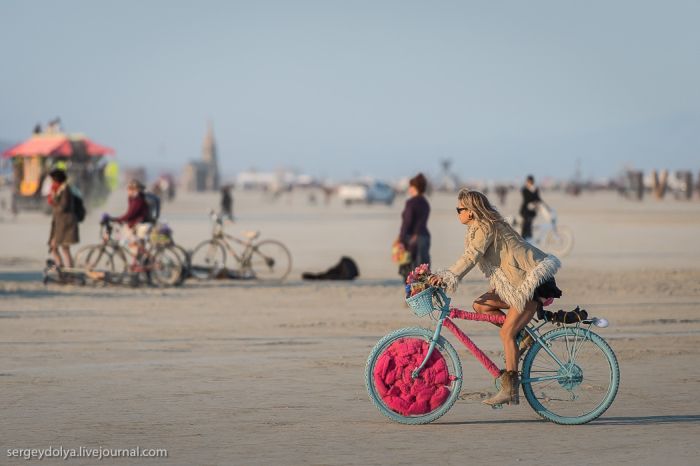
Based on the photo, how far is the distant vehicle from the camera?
9444 centimetres

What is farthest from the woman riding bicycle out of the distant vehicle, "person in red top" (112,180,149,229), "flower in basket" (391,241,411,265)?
the distant vehicle

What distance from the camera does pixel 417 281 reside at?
28.3 ft

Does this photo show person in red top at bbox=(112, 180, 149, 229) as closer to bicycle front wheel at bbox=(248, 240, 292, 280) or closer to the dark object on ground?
bicycle front wheel at bbox=(248, 240, 292, 280)

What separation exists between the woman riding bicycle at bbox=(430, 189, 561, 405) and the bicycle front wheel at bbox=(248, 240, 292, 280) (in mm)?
13124

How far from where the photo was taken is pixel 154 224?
20375mm

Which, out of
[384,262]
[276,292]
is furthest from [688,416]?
[384,262]

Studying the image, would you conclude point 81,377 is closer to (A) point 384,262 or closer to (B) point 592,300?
(B) point 592,300

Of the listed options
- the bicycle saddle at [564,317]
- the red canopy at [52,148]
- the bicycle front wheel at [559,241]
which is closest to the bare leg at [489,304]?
the bicycle saddle at [564,317]

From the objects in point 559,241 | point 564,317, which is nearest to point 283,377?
point 564,317

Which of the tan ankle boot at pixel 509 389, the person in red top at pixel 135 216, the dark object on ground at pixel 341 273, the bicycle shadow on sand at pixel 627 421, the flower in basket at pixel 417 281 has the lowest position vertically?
the dark object on ground at pixel 341 273

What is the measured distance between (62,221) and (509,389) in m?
12.6

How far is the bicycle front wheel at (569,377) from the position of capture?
862 cm

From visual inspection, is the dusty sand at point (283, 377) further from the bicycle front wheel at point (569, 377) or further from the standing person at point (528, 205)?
the standing person at point (528, 205)

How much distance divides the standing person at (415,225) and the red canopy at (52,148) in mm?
36145
